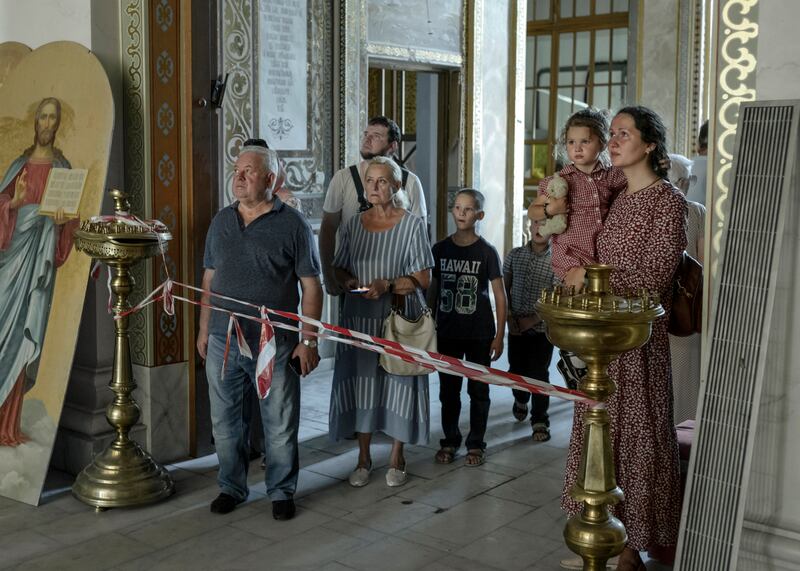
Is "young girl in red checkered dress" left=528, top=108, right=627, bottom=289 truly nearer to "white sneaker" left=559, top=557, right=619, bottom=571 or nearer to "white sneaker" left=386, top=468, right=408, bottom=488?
"white sneaker" left=559, top=557, right=619, bottom=571

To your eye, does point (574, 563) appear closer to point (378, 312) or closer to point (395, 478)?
point (395, 478)

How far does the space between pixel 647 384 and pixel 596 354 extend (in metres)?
0.91

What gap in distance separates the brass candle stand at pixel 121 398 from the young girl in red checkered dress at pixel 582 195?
5.62 feet

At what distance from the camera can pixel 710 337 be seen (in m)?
3.18

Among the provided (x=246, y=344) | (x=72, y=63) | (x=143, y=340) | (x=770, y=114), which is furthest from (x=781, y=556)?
(x=72, y=63)

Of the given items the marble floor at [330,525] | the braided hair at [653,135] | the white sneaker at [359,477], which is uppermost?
the braided hair at [653,135]

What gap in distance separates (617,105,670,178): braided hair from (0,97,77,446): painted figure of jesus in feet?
8.41

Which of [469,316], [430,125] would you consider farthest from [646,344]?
[430,125]

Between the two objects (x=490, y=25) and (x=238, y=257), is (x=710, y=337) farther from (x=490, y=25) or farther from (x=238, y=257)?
(x=490, y=25)

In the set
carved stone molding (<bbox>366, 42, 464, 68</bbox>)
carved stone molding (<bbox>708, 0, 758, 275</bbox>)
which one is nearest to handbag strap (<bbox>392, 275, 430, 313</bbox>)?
carved stone molding (<bbox>708, 0, 758, 275</bbox>)

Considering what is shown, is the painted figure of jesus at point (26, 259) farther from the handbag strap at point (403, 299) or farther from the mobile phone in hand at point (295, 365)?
the handbag strap at point (403, 299)

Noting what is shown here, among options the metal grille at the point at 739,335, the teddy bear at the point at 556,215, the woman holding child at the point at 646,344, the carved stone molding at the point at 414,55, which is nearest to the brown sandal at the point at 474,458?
the woman holding child at the point at 646,344

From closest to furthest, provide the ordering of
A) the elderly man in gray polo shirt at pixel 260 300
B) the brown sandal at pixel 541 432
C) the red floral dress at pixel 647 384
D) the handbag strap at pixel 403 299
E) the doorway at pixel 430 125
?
the red floral dress at pixel 647 384
the elderly man in gray polo shirt at pixel 260 300
the handbag strap at pixel 403 299
the brown sandal at pixel 541 432
the doorway at pixel 430 125

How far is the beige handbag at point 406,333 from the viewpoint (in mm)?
4613
